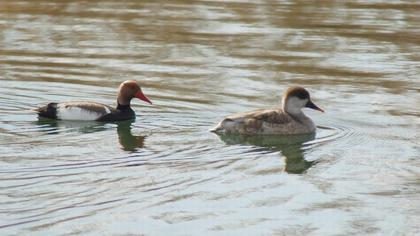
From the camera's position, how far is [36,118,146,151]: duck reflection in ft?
39.6

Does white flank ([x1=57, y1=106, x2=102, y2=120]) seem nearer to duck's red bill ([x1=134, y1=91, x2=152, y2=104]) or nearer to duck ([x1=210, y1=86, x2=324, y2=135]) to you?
duck's red bill ([x1=134, y1=91, x2=152, y2=104])

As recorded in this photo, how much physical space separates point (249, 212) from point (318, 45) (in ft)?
27.4

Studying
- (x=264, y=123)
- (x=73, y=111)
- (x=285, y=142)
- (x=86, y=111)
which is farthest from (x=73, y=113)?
(x=285, y=142)

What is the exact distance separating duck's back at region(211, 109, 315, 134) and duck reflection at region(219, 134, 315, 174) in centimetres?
6

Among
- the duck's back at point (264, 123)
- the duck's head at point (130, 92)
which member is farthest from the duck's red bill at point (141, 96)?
the duck's back at point (264, 123)

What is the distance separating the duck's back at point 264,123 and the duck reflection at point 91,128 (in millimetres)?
840

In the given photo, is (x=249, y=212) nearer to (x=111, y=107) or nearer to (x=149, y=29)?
(x=111, y=107)

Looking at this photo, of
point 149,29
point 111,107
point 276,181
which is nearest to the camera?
point 276,181

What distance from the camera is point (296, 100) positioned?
1286 cm

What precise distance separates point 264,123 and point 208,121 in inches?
27.7

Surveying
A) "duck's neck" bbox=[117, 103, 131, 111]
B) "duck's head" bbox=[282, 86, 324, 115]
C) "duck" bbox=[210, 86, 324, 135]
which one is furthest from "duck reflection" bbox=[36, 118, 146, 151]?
"duck's head" bbox=[282, 86, 324, 115]

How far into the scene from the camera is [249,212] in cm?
939

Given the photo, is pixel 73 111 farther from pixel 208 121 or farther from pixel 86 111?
pixel 208 121

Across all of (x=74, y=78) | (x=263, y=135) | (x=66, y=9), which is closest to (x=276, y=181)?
(x=263, y=135)
